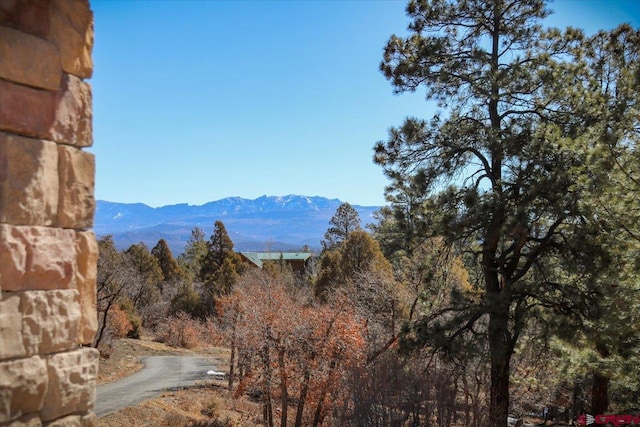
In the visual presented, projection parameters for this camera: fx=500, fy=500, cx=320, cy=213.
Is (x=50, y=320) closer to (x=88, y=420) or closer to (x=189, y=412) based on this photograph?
(x=88, y=420)

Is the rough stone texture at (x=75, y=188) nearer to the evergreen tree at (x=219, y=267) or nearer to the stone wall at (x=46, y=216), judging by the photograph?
the stone wall at (x=46, y=216)

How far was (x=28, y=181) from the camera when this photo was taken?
5.74ft

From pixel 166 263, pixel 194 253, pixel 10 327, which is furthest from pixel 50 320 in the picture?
pixel 194 253

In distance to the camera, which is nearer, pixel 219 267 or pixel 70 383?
pixel 70 383

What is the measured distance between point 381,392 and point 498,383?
3.15 m

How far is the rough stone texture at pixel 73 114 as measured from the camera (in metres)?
1.89

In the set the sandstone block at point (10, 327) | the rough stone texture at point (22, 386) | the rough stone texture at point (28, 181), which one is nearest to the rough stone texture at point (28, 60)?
the rough stone texture at point (28, 181)

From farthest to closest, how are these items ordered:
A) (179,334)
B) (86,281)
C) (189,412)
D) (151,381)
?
(179,334) → (151,381) → (189,412) → (86,281)

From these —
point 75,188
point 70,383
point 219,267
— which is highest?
point 75,188

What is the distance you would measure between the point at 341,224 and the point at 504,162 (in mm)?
35265

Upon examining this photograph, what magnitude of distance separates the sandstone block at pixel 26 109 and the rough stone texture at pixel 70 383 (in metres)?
A: 0.84

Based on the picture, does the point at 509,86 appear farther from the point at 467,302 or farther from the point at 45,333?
the point at 45,333

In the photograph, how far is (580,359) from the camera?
9094mm

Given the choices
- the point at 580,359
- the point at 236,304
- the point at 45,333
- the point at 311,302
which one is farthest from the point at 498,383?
the point at 311,302
